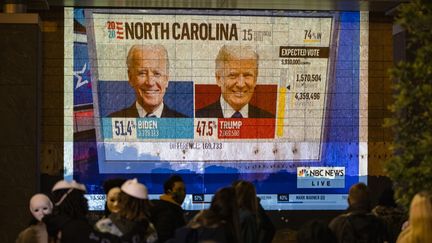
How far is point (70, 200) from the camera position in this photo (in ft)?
27.6

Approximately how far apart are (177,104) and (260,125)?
1320 millimetres

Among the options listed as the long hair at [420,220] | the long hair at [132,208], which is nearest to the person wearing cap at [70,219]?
the long hair at [132,208]

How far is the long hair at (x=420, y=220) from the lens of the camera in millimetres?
7078

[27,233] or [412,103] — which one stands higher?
[412,103]

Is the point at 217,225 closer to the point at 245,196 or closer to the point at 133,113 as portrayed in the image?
the point at 245,196

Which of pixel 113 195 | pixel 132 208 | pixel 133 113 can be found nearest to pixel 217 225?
pixel 132 208

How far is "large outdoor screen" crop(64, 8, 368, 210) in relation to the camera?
50.9ft

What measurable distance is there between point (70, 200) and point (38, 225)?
26.3 inches

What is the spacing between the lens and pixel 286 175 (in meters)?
15.7

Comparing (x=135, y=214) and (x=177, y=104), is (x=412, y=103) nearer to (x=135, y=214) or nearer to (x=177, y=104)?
(x=135, y=214)

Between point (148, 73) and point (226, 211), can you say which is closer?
point (226, 211)

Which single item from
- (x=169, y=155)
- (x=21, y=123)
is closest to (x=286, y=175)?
(x=169, y=155)

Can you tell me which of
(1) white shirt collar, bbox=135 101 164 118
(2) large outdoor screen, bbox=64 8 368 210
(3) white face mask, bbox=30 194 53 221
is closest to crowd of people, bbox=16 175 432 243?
(3) white face mask, bbox=30 194 53 221

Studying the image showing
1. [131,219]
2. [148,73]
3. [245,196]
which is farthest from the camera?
[148,73]
